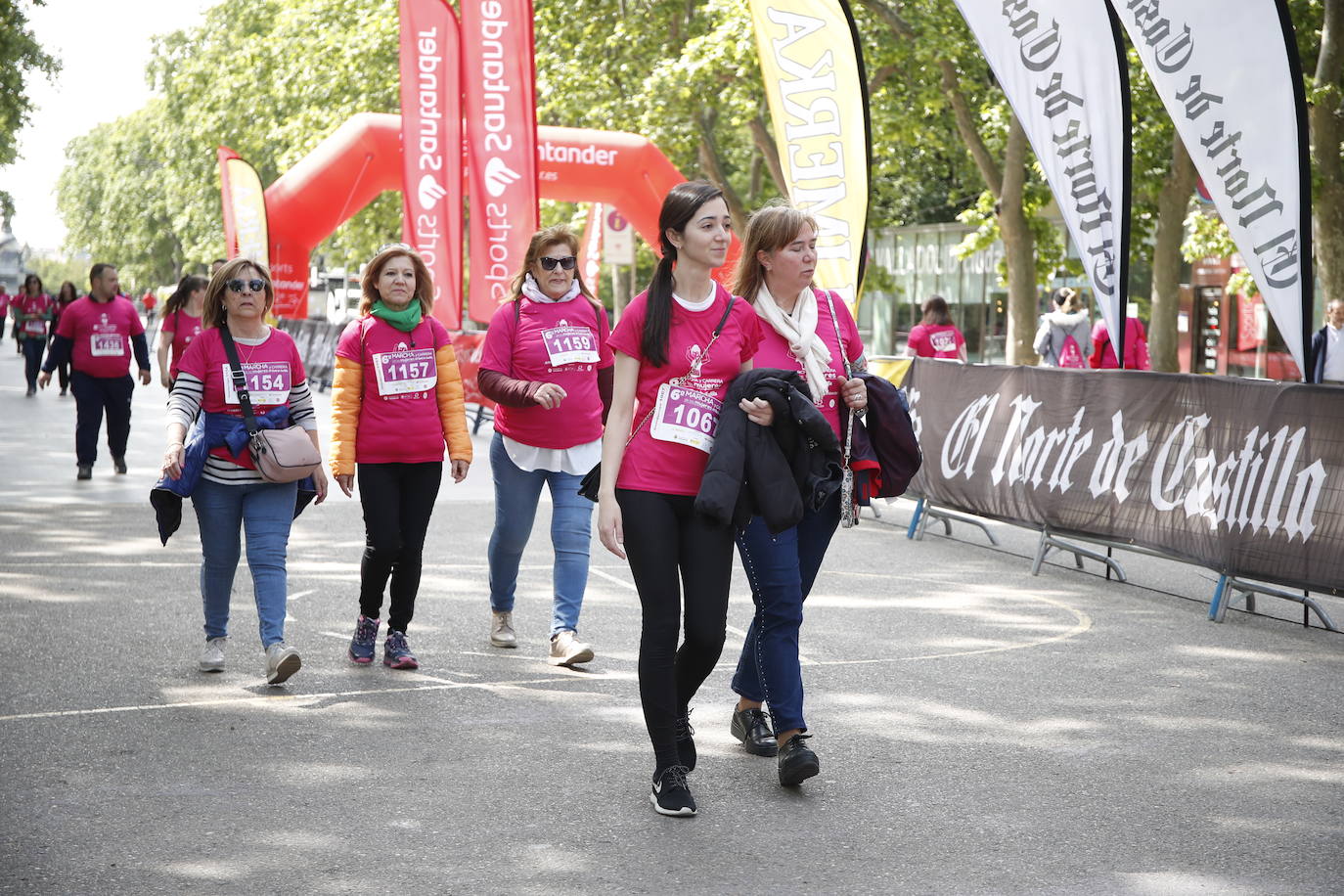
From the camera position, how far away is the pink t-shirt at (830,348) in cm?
521

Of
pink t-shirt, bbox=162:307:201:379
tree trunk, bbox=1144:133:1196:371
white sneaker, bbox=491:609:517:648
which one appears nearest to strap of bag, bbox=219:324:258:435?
white sneaker, bbox=491:609:517:648

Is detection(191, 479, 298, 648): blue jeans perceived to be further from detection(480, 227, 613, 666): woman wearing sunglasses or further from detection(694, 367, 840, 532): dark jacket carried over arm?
detection(694, 367, 840, 532): dark jacket carried over arm

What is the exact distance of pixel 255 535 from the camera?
657cm

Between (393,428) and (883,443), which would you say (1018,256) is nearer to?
(393,428)

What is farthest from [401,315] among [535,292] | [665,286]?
[665,286]

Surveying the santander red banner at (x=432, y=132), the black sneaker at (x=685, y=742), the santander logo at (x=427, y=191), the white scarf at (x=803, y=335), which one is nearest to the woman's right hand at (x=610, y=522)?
the black sneaker at (x=685, y=742)

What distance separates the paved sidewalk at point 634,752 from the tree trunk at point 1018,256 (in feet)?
42.3

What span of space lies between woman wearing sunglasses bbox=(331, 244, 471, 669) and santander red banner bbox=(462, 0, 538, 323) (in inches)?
359

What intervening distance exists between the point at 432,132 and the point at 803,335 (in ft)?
40.6

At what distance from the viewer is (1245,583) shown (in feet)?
28.3

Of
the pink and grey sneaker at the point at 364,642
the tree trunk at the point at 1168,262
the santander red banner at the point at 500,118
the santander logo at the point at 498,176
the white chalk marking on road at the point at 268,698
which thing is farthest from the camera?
the tree trunk at the point at 1168,262

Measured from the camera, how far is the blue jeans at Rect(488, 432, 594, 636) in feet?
23.3

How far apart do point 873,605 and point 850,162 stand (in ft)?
14.7

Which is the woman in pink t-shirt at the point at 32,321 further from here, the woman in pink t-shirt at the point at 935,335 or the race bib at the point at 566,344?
the race bib at the point at 566,344
